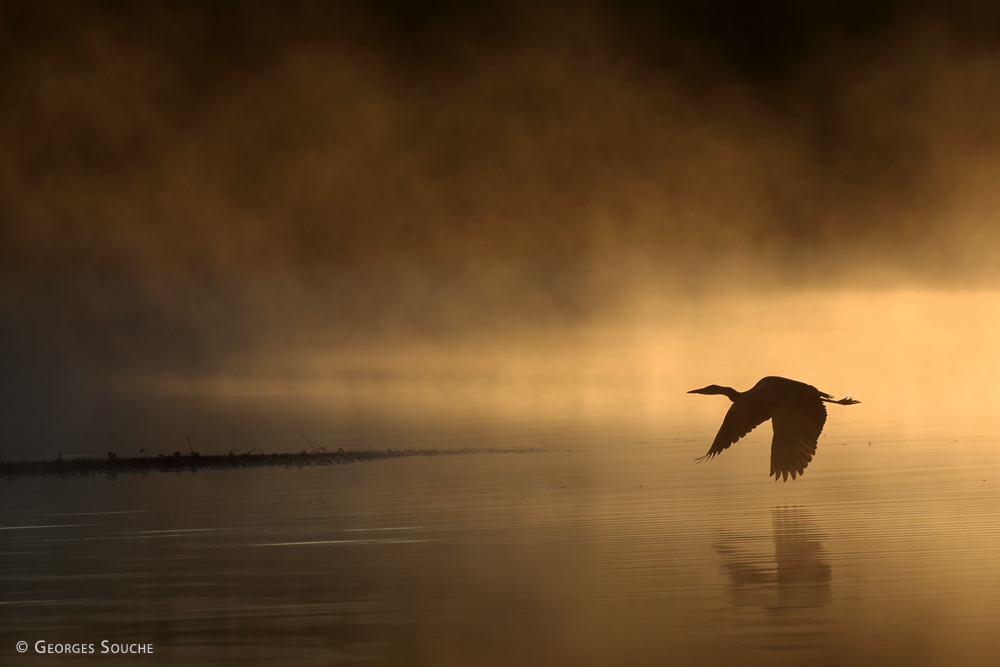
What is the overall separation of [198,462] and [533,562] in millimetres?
17347

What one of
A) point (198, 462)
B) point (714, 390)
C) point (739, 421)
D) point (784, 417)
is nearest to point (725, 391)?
point (714, 390)

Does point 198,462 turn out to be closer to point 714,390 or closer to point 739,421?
point 714,390

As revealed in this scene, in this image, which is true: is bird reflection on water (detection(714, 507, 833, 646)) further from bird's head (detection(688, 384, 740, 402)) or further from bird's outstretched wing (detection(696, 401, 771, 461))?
bird's head (detection(688, 384, 740, 402))

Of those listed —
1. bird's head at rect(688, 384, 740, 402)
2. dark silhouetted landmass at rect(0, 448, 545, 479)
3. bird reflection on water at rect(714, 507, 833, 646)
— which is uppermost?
bird's head at rect(688, 384, 740, 402)

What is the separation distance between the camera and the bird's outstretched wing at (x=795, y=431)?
19.7 metres

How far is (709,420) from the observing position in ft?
122

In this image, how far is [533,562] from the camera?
15.2 m

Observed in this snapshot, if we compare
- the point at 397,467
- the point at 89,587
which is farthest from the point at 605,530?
the point at 397,467

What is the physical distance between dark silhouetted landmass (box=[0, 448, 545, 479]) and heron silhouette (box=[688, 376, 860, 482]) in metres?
10.6

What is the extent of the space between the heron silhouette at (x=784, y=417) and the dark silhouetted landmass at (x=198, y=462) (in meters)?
10.6

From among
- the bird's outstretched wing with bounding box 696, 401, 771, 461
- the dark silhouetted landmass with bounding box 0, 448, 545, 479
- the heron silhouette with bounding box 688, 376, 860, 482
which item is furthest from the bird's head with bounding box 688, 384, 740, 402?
the dark silhouetted landmass with bounding box 0, 448, 545, 479

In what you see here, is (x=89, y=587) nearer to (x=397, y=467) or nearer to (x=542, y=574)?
(x=542, y=574)

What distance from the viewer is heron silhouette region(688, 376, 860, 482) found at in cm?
1911

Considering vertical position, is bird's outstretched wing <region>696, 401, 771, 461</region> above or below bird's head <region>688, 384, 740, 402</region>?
below
